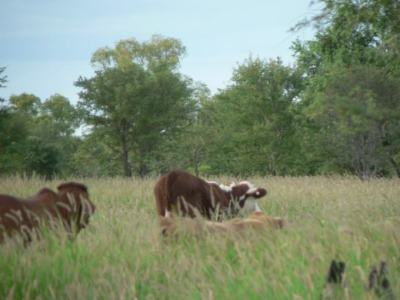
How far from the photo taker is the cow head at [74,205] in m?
5.29

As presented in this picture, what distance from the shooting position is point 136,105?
36000 mm

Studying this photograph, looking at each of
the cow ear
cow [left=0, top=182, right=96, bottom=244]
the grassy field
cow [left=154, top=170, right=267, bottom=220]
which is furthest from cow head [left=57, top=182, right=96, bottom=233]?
the cow ear

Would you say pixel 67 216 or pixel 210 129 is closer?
pixel 67 216

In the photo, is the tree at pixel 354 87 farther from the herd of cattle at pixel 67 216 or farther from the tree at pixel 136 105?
the tree at pixel 136 105

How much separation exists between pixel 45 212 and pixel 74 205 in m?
0.31

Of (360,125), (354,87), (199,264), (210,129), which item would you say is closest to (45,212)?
(199,264)

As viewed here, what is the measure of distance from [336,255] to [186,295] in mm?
1283

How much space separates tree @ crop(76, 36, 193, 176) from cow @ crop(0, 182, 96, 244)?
99.1ft

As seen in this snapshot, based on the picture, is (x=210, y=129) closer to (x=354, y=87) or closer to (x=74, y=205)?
(x=354, y=87)

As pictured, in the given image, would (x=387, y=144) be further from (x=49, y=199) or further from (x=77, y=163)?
(x=77, y=163)

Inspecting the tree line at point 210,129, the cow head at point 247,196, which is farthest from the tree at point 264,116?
the cow head at point 247,196

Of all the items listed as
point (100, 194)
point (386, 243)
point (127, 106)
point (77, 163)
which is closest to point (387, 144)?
point (127, 106)

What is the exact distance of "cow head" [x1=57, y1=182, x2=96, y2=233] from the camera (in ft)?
17.4

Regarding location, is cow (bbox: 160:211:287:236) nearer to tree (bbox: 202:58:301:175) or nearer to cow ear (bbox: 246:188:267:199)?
cow ear (bbox: 246:188:267:199)
